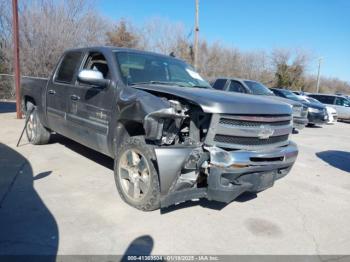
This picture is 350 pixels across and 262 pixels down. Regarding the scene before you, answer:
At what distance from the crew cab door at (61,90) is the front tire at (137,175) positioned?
1.82 metres

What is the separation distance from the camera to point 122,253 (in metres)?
3.12

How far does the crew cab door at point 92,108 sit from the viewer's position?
14.9 ft

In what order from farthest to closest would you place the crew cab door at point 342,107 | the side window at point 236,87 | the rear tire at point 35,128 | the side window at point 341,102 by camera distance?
the side window at point 341,102, the crew cab door at point 342,107, the side window at point 236,87, the rear tire at point 35,128

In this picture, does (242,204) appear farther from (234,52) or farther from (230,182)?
(234,52)

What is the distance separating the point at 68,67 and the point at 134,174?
2.71 metres

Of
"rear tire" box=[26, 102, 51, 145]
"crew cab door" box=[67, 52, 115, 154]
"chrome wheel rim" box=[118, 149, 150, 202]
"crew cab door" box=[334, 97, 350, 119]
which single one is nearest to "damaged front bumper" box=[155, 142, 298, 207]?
"chrome wheel rim" box=[118, 149, 150, 202]

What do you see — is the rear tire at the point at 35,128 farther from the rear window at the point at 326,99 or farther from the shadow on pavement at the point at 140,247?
the rear window at the point at 326,99

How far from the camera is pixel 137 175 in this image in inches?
158

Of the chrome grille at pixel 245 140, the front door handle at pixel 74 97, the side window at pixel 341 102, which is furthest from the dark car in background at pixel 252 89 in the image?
the side window at pixel 341 102

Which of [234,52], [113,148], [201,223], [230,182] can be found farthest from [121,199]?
[234,52]

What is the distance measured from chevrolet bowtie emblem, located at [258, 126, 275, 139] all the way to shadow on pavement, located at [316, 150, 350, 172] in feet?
13.6

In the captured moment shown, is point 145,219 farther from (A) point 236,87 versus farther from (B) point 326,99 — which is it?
(B) point 326,99

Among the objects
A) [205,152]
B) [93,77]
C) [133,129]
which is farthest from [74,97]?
[205,152]

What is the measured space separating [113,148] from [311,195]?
3136mm
